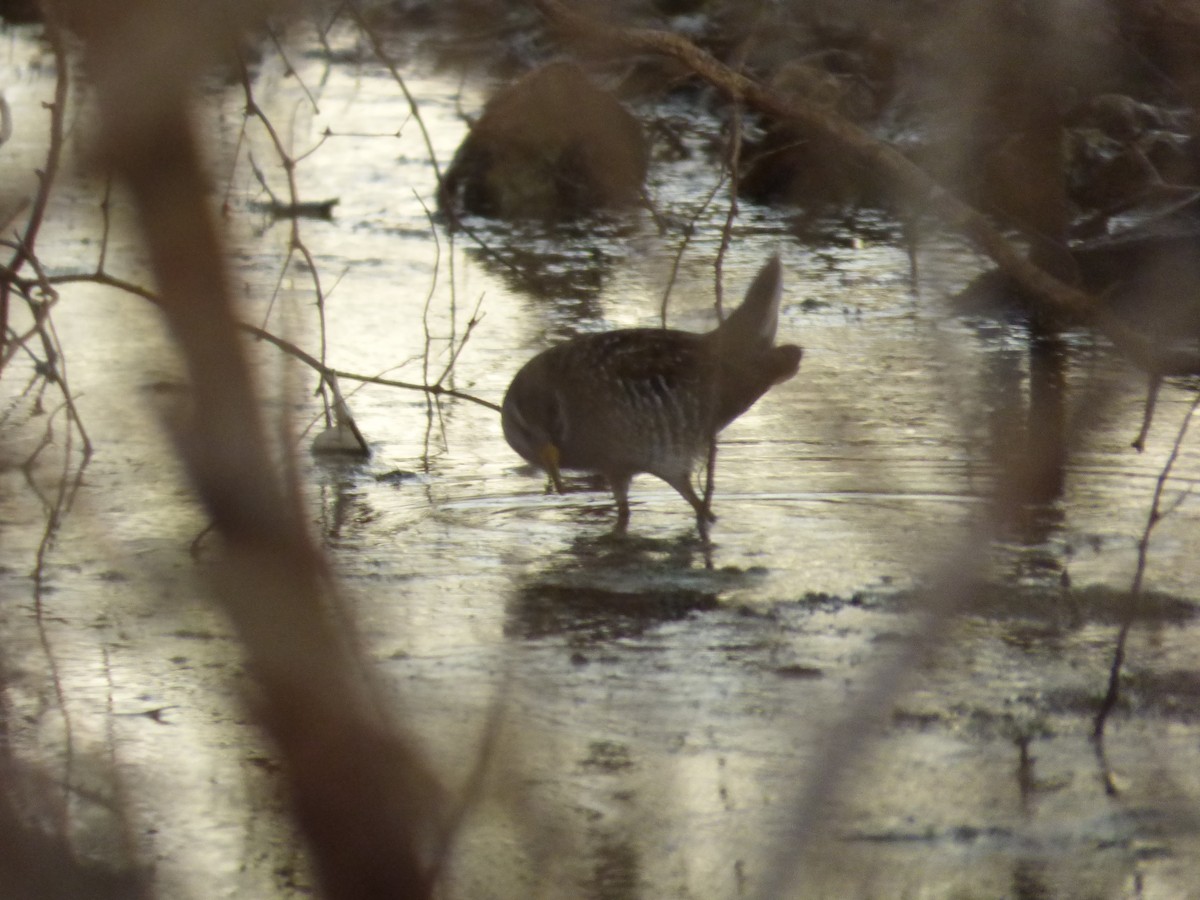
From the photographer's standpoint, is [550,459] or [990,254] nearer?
[990,254]

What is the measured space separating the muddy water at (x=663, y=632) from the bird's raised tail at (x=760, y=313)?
195mm

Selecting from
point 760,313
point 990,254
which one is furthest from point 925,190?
point 760,313

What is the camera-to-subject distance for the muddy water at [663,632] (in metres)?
1.47

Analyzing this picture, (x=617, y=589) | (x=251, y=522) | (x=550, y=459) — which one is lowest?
(x=617, y=589)

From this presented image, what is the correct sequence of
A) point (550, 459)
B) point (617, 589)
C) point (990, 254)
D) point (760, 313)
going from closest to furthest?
point (990, 254) → point (617, 589) → point (550, 459) → point (760, 313)

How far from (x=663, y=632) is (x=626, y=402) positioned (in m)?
1.04

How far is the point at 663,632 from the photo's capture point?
465cm

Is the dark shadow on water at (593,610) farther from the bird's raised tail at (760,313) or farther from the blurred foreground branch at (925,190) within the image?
the blurred foreground branch at (925,190)

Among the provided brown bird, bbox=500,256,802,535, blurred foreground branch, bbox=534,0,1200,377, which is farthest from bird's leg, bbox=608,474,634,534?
blurred foreground branch, bbox=534,0,1200,377

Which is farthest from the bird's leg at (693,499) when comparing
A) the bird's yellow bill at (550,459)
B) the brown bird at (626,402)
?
the bird's yellow bill at (550,459)

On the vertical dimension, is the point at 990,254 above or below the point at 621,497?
above

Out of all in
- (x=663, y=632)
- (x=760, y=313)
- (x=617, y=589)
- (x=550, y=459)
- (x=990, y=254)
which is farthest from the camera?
(x=760, y=313)

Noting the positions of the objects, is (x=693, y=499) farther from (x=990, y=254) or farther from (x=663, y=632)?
(x=990, y=254)

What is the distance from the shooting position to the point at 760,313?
18.4ft
